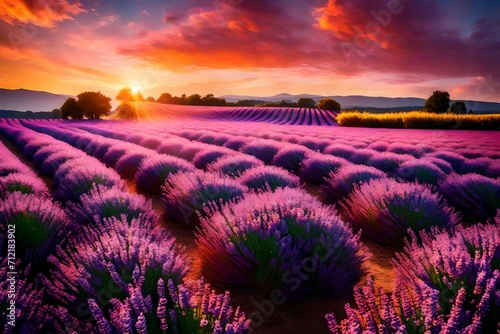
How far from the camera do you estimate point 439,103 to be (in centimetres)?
4497

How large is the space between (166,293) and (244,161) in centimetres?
371

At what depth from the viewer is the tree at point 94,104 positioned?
42.9 m

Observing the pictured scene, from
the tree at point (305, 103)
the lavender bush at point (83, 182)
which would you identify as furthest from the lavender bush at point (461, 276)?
the tree at point (305, 103)

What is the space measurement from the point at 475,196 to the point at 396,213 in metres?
1.47

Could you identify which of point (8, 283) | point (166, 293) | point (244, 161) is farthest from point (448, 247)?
point (244, 161)

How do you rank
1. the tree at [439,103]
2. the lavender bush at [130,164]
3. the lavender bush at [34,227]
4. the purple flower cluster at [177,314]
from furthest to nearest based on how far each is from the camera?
the tree at [439,103], the lavender bush at [130,164], the lavender bush at [34,227], the purple flower cluster at [177,314]

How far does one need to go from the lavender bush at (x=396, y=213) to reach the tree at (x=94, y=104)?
46158 mm

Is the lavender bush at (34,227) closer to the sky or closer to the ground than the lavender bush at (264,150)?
closer to the ground

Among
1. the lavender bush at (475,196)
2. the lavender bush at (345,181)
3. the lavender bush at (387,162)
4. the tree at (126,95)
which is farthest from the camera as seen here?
the tree at (126,95)

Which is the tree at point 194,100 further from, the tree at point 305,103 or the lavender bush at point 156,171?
the lavender bush at point 156,171

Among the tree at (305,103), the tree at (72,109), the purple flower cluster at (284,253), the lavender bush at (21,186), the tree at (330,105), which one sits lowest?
the purple flower cluster at (284,253)

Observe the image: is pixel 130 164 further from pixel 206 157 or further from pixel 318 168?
pixel 318 168

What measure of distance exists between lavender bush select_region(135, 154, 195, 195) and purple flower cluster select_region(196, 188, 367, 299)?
8.99 ft

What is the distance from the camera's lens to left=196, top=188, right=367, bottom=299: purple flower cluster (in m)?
2.03
